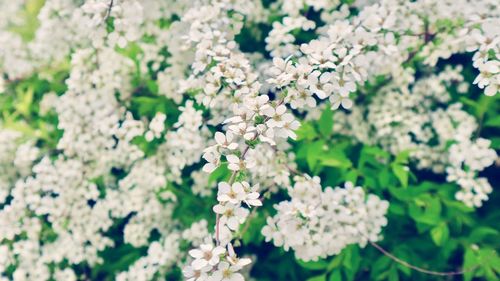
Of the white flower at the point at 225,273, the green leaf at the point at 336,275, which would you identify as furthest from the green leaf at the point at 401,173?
the white flower at the point at 225,273

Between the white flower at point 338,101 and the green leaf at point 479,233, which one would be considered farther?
the green leaf at point 479,233

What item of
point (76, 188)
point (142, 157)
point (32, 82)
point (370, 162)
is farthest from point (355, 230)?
point (32, 82)

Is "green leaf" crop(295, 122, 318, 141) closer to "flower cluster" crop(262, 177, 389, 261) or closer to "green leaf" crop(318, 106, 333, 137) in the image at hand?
"green leaf" crop(318, 106, 333, 137)

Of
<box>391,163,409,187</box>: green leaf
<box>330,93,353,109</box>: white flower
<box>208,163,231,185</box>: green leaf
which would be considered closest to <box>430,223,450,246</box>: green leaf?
<box>391,163,409,187</box>: green leaf

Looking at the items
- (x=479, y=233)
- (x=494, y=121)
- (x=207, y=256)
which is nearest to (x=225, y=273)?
(x=207, y=256)

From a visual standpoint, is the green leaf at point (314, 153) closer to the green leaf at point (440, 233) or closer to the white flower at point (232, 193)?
the green leaf at point (440, 233)
